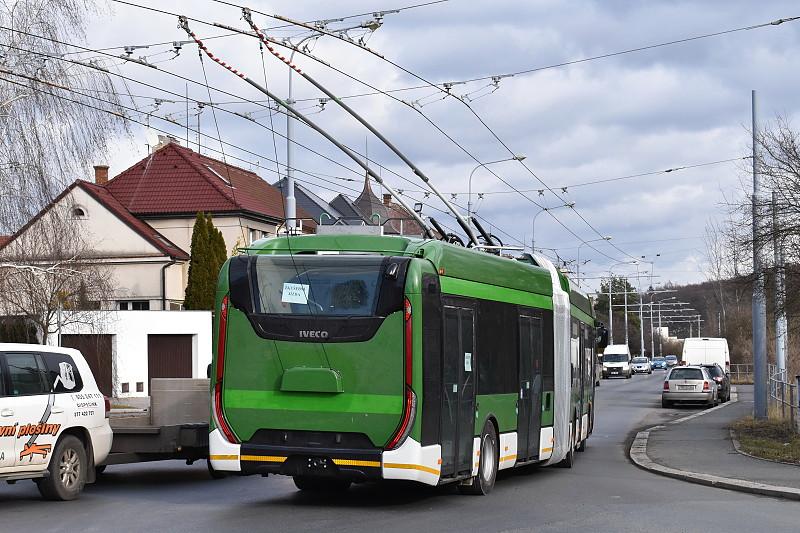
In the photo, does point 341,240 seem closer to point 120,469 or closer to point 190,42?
point 190,42

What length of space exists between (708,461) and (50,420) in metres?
11.3

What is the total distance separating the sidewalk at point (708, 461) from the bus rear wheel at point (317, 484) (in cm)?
524

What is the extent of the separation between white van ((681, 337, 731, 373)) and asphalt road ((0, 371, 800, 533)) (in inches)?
1529

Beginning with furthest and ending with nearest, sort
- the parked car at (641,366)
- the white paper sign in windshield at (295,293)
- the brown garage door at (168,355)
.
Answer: the parked car at (641,366), the brown garage door at (168,355), the white paper sign in windshield at (295,293)

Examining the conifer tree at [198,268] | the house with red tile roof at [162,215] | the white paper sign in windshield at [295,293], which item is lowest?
the white paper sign in windshield at [295,293]

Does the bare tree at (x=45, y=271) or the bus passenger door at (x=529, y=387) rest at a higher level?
the bare tree at (x=45, y=271)

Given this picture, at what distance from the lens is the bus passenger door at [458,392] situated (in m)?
13.6

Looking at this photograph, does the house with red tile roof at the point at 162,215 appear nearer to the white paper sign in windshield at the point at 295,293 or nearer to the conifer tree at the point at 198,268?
the conifer tree at the point at 198,268

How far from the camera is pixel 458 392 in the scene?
1402cm

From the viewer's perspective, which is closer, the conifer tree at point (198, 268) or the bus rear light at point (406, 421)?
the bus rear light at point (406, 421)

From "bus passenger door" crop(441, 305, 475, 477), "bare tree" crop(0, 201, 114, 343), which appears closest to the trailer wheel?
"bus passenger door" crop(441, 305, 475, 477)

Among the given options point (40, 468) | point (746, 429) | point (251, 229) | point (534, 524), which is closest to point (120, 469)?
point (40, 468)

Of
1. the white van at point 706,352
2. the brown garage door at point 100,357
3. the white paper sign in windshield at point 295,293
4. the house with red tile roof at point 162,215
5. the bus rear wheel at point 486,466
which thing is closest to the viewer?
the white paper sign in windshield at point 295,293

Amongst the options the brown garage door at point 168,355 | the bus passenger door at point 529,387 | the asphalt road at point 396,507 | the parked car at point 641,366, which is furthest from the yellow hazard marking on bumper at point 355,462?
the parked car at point 641,366
